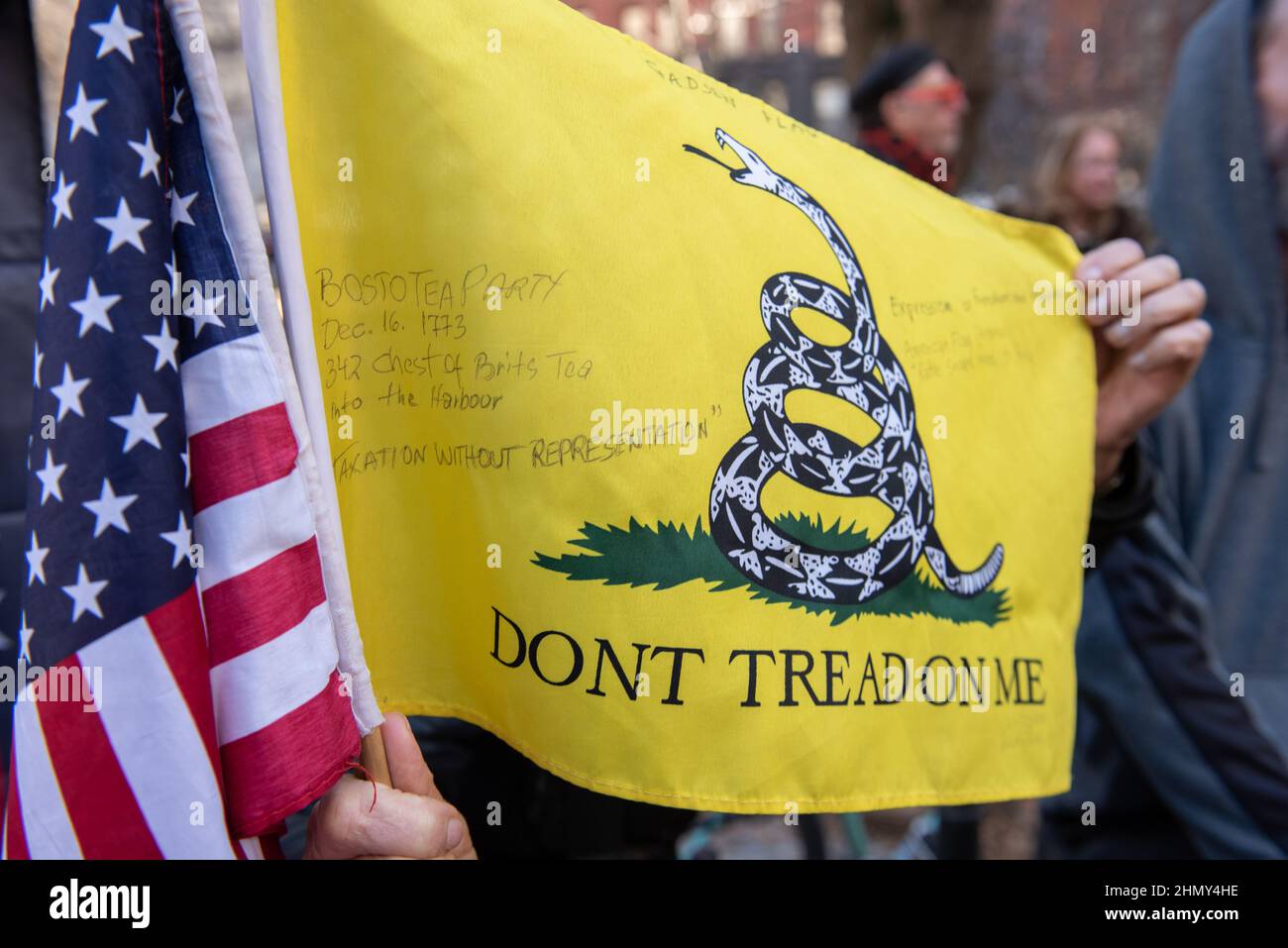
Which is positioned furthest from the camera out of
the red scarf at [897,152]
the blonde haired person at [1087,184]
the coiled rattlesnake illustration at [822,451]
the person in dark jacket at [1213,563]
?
the blonde haired person at [1087,184]

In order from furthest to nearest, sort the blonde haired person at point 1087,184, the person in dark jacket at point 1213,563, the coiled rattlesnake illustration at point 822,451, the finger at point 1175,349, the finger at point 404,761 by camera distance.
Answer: the blonde haired person at point 1087,184, the person in dark jacket at point 1213,563, the finger at point 1175,349, the coiled rattlesnake illustration at point 822,451, the finger at point 404,761

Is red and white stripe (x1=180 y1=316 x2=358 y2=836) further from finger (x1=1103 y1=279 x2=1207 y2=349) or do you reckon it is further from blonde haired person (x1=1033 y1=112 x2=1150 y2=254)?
blonde haired person (x1=1033 y1=112 x2=1150 y2=254)

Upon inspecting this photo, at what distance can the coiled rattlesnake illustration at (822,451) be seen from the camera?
127 centimetres

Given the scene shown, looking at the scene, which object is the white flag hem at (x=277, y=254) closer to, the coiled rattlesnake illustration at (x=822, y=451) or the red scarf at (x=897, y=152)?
the coiled rattlesnake illustration at (x=822, y=451)

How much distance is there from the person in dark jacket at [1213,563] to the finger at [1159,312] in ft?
1.26

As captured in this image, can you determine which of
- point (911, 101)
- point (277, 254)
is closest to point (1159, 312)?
point (277, 254)

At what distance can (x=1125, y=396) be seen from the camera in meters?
1.87

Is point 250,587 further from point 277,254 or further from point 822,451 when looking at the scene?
point 822,451

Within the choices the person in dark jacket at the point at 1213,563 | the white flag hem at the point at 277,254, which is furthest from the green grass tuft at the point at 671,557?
the person in dark jacket at the point at 1213,563

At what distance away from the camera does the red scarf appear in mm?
3039

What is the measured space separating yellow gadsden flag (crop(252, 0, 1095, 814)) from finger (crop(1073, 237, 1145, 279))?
59 cm

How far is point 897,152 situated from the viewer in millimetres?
3297

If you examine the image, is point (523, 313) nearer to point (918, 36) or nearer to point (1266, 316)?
point (1266, 316)

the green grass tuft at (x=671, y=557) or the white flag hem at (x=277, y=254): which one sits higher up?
the white flag hem at (x=277, y=254)
